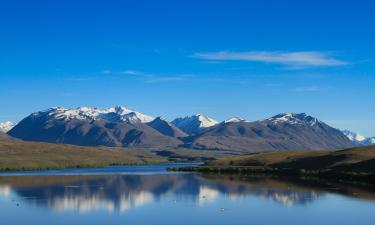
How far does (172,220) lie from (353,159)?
286 feet

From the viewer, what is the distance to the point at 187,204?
247 ft

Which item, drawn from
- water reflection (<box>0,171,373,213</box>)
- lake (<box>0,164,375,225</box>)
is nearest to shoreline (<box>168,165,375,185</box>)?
lake (<box>0,164,375,225</box>)

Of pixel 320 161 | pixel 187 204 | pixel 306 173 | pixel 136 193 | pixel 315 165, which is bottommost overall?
pixel 187 204

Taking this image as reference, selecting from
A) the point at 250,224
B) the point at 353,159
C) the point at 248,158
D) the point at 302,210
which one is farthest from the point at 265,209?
the point at 248,158

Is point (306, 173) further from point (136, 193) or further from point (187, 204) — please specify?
point (187, 204)

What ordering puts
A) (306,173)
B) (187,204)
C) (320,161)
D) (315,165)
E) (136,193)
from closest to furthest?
(187,204) → (136,193) → (306,173) → (315,165) → (320,161)

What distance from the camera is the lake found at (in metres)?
62.7

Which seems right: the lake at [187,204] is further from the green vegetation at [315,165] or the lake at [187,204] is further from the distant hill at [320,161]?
the distant hill at [320,161]

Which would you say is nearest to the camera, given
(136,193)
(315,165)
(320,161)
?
(136,193)

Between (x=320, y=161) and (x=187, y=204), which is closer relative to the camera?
(x=187, y=204)

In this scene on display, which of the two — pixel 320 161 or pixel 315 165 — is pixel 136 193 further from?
pixel 320 161

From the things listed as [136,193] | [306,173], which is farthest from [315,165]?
[136,193]

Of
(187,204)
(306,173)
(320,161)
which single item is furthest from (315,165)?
(187,204)

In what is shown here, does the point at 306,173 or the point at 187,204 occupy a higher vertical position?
the point at 306,173
